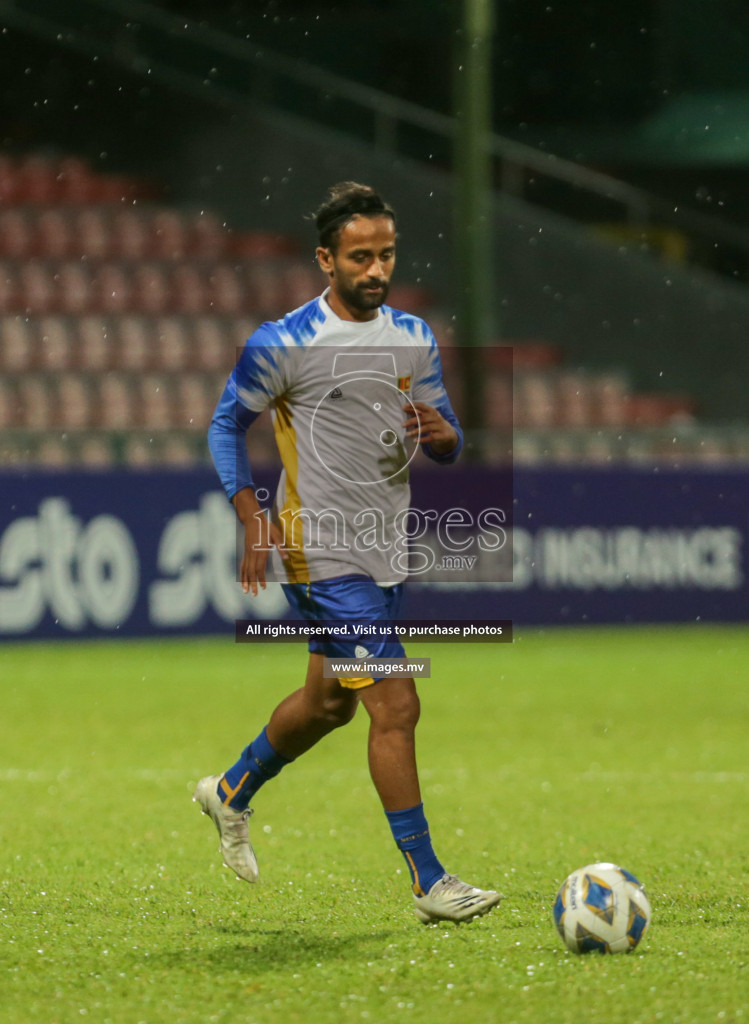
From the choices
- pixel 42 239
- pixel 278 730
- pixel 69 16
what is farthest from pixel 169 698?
pixel 69 16

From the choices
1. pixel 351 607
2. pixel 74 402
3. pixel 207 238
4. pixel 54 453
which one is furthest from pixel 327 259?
pixel 207 238

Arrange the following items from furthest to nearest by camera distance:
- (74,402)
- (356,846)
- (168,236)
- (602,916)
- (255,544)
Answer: (168,236)
(74,402)
(356,846)
(255,544)
(602,916)

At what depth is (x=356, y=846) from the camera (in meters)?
6.20

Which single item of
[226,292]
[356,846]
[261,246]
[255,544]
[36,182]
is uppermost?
[36,182]

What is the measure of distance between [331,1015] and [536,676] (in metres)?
7.69

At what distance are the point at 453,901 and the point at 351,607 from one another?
2.95ft

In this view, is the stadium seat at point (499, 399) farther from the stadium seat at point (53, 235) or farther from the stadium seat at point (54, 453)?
the stadium seat at point (54, 453)

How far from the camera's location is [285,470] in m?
5.19

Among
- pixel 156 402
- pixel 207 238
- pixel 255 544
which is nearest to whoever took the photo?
pixel 255 544

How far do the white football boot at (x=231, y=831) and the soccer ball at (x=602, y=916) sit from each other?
117 cm

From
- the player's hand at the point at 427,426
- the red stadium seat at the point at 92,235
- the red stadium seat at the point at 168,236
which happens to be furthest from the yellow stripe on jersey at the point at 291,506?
the red stadium seat at the point at 168,236

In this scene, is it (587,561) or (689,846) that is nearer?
(689,846)

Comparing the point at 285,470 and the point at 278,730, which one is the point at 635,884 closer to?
the point at 278,730

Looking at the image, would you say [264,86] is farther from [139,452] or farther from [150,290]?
[139,452]
